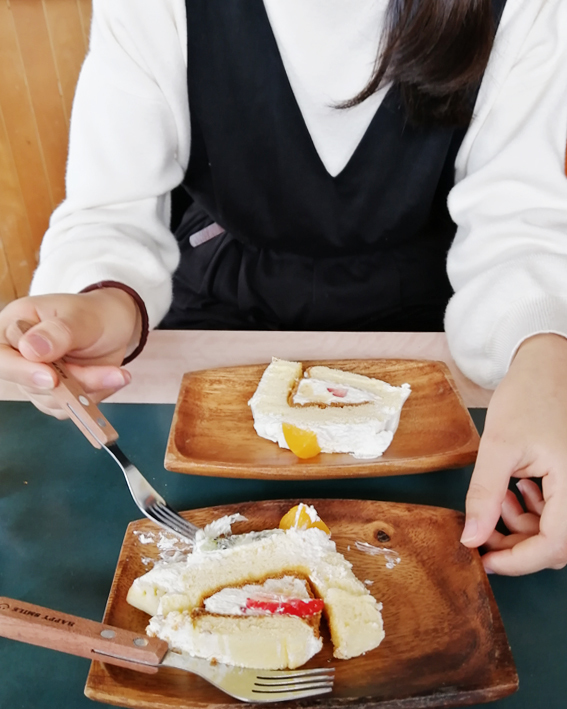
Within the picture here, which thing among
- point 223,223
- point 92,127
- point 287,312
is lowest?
point 287,312

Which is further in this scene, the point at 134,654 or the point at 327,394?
the point at 327,394

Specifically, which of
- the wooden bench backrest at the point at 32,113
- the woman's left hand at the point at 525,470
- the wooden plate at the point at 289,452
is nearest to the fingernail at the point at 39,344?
the wooden plate at the point at 289,452

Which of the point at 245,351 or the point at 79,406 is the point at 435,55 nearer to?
the point at 245,351

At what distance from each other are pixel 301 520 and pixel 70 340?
0.24 meters

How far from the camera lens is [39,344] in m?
0.46

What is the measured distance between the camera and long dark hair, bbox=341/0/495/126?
0.57 m

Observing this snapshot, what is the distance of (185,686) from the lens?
1.21ft

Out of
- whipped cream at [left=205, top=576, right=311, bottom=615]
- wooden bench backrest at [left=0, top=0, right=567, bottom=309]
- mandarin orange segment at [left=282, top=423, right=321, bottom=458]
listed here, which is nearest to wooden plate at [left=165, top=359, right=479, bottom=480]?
mandarin orange segment at [left=282, top=423, right=321, bottom=458]

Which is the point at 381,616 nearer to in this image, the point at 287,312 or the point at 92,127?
the point at 287,312

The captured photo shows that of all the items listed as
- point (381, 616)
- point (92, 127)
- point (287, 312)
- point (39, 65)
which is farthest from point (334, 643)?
point (39, 65)

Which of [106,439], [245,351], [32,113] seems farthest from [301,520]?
[32,113]

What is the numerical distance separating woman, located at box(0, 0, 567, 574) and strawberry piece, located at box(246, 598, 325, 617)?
194 mm

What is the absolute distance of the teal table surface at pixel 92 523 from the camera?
396mm

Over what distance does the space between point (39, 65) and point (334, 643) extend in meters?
1.33
